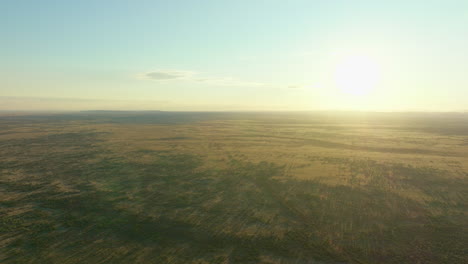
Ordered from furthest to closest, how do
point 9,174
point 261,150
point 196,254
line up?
point 261,150 → point 9,174 → point 196,254

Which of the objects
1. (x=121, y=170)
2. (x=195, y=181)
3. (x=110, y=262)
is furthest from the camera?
(x=121, y=170)

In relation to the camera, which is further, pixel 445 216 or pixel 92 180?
pixel 92 180

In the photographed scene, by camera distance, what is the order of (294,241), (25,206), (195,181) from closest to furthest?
(294,241) → (25,206) → (195,181)

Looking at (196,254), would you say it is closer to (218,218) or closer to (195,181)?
(218,218)

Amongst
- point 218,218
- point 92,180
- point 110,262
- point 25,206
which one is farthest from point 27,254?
point 92,180

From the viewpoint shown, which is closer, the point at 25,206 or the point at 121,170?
the point at 25,206

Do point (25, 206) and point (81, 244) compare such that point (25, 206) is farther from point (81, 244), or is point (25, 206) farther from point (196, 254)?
point (196, 254)

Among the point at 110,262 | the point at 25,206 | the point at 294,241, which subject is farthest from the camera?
the point at 25,206

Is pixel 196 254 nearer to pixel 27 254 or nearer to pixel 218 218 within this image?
pixel 218 218

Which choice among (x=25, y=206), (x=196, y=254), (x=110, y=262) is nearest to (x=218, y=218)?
(x=196, y=254)
